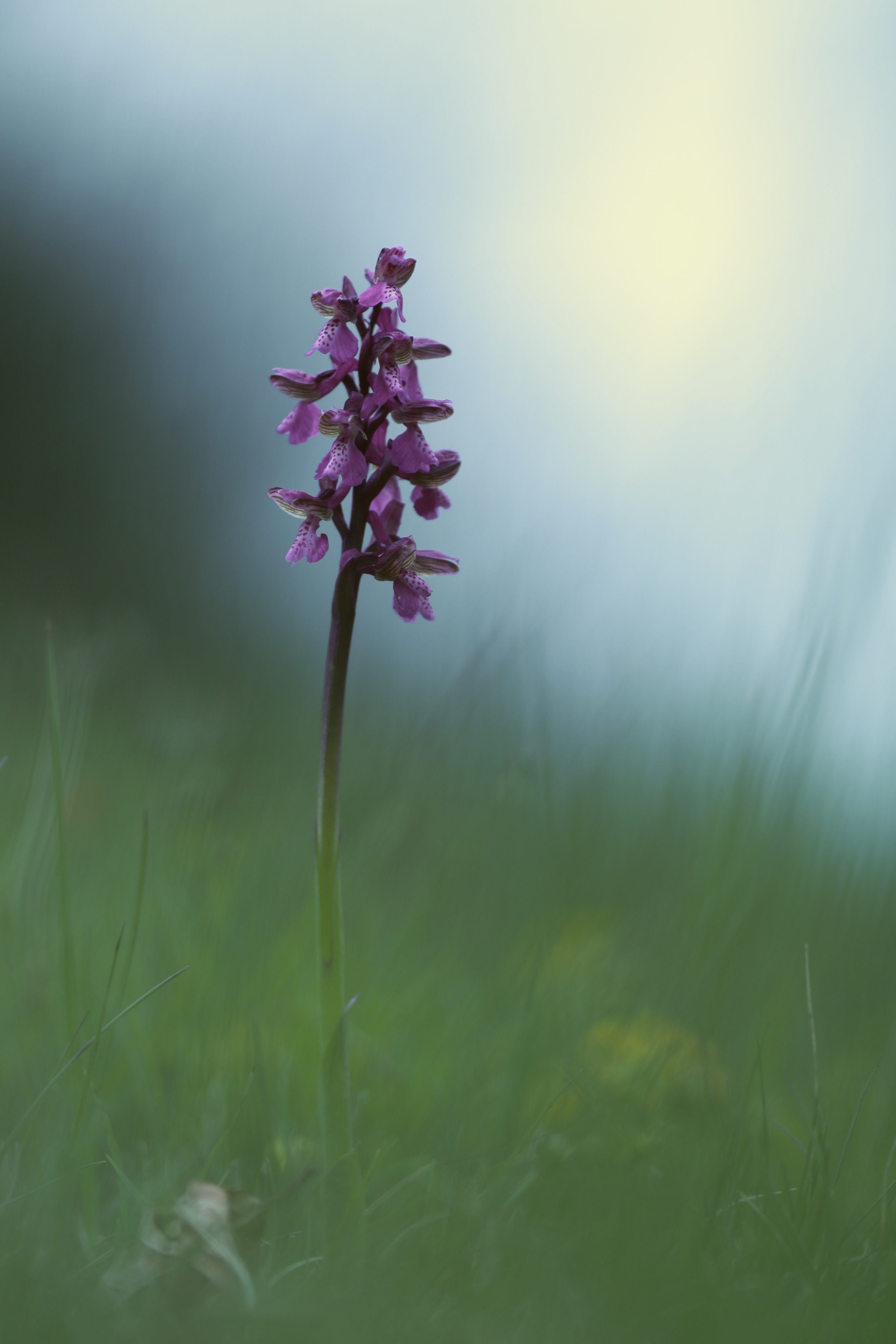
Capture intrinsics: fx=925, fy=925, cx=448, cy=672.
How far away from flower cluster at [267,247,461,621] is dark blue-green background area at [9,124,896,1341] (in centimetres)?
39

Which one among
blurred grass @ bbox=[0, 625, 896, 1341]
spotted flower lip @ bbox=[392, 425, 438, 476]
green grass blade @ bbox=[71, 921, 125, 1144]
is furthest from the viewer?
spotted flower lip @ bbox=[392, 425, 438, 476]

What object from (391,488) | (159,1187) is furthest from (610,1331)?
(391,488)

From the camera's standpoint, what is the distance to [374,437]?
152 centimetres

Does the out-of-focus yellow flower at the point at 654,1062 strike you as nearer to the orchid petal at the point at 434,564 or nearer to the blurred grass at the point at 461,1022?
the blurred grass at the point at 461,1022

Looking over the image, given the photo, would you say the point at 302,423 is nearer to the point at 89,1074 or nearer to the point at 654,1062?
the point at 89,1074

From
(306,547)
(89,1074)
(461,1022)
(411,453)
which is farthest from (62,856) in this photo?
(461,1022)

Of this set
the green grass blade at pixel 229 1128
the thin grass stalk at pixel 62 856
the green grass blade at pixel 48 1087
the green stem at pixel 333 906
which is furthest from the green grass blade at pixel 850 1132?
the thin grass stalk at pixel 62 856

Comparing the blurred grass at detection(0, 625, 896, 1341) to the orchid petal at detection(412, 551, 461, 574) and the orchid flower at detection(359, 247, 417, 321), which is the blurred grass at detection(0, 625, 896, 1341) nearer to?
Answer: the orchid petal at detection(412, 551, 461, 574)

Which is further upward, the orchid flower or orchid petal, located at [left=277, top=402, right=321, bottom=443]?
the orchid flower

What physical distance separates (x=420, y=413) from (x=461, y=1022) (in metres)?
1.13

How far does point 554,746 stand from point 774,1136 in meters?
0.87

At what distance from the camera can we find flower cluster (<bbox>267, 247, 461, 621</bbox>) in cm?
149

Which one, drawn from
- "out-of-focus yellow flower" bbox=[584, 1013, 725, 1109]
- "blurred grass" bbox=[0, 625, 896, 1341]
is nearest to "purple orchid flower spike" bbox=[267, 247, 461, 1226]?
"blurred grass" bbox=[0, 625, 896, 1341]

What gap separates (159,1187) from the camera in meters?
1.29
